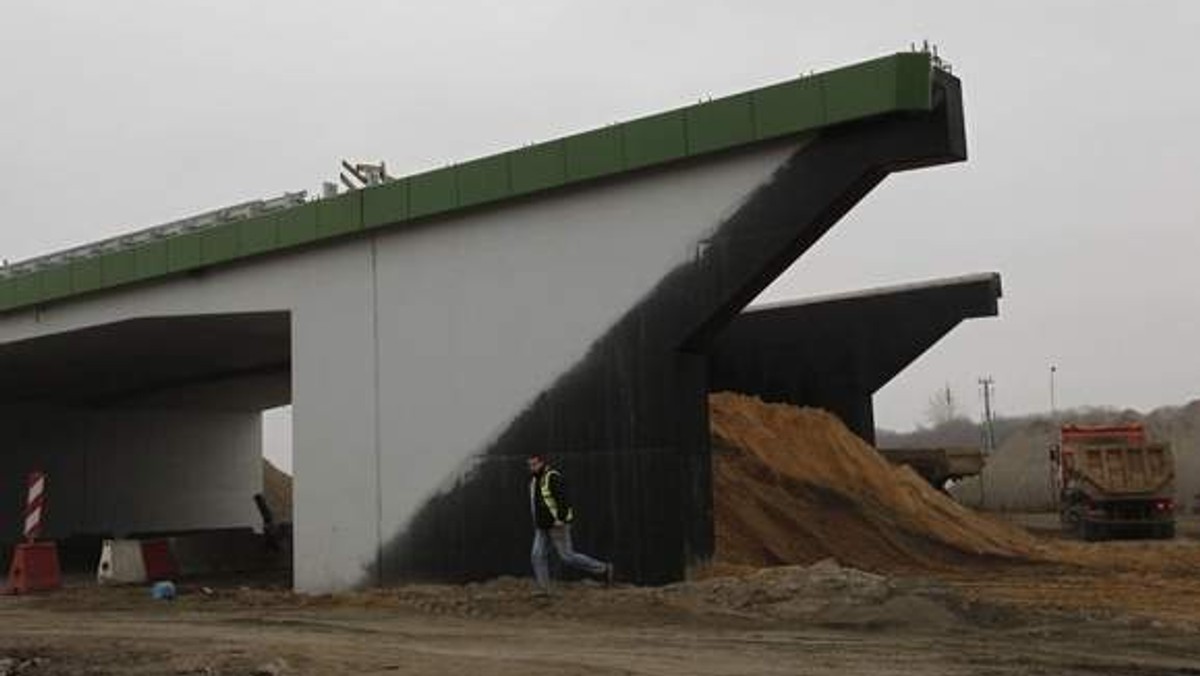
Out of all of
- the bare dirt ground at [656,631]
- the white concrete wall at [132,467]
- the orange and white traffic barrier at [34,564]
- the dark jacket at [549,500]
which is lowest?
the bare dirt ground at [656,631]

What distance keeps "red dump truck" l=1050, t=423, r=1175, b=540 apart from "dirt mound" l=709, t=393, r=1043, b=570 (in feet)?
16.5

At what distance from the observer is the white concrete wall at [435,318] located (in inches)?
550

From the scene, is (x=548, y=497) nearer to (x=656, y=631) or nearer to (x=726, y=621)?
(x=726, y=621)

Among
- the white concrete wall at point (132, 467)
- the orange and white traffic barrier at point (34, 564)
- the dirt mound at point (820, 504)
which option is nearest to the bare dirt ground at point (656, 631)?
the orange and white traffic barrier at point (34, 564)

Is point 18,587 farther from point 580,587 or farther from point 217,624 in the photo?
point 580,587

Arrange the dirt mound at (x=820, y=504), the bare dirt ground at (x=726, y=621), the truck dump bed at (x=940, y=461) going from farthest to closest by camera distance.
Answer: the truck dump bed at (x=940, y=461) → the dirt mound at (x=820, y=504) → the bare dirt ground at (x=726, y=621)

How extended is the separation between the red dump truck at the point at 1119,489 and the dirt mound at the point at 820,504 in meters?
5.04

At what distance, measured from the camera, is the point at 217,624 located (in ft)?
44.0

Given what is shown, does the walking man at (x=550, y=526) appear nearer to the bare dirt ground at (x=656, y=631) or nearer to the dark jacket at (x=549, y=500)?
the dark jacket at (x=549, y=500)

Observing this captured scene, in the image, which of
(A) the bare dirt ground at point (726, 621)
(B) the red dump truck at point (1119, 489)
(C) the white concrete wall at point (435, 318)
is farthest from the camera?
(B) the red dump truck at point (1119, 489)

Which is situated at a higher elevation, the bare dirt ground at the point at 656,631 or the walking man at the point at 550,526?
the walking man at the point at 550,526

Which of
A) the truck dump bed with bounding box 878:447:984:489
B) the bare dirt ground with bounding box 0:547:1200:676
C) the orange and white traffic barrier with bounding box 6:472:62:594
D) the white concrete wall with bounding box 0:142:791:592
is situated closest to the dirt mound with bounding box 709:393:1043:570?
the bare dirt ground with bounding box 0:547:1200:676

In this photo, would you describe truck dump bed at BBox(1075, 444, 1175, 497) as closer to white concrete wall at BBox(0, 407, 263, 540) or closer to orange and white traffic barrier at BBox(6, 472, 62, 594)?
white concrete wall at BBox(0, 407, 263, 540)

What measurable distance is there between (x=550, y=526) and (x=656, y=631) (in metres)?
2.86
